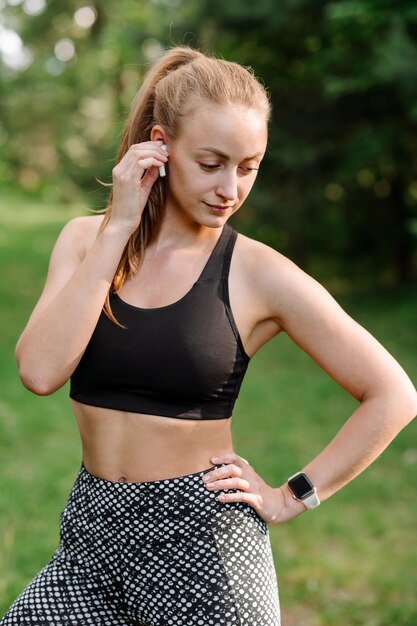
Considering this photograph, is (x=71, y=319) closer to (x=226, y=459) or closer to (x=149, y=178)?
(x=149, y=178)

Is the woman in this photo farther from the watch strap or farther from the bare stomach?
the watch strap

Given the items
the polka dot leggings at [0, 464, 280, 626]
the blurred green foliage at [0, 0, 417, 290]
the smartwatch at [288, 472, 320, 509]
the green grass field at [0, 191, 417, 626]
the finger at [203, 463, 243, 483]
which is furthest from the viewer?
the blurred green foliage at [0, 0, 417, 290]

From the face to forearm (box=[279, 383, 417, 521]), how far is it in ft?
2.01

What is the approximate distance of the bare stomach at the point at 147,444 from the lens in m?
1.93

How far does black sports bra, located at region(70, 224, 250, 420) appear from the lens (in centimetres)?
189

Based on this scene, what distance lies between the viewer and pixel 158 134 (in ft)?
6.69

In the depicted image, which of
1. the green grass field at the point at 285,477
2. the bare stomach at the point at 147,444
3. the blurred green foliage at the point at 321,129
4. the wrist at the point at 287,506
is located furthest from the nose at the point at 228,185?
the blurred green foliage at the point at 321,129

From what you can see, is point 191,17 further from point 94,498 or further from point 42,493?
point 94,498

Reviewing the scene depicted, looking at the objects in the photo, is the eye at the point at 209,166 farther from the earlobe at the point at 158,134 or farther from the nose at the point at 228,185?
the earlobe at the point at 158,134

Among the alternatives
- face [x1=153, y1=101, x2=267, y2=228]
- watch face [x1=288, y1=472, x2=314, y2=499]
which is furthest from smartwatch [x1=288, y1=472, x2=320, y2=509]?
face [x1=153, y1=101, x2=267, y2=228]

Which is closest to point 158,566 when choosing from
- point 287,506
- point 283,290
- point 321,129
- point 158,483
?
point 158,483

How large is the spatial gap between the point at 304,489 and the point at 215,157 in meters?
0.90

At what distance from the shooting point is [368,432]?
2.04 metres

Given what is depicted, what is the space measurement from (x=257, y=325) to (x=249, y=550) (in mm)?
547
